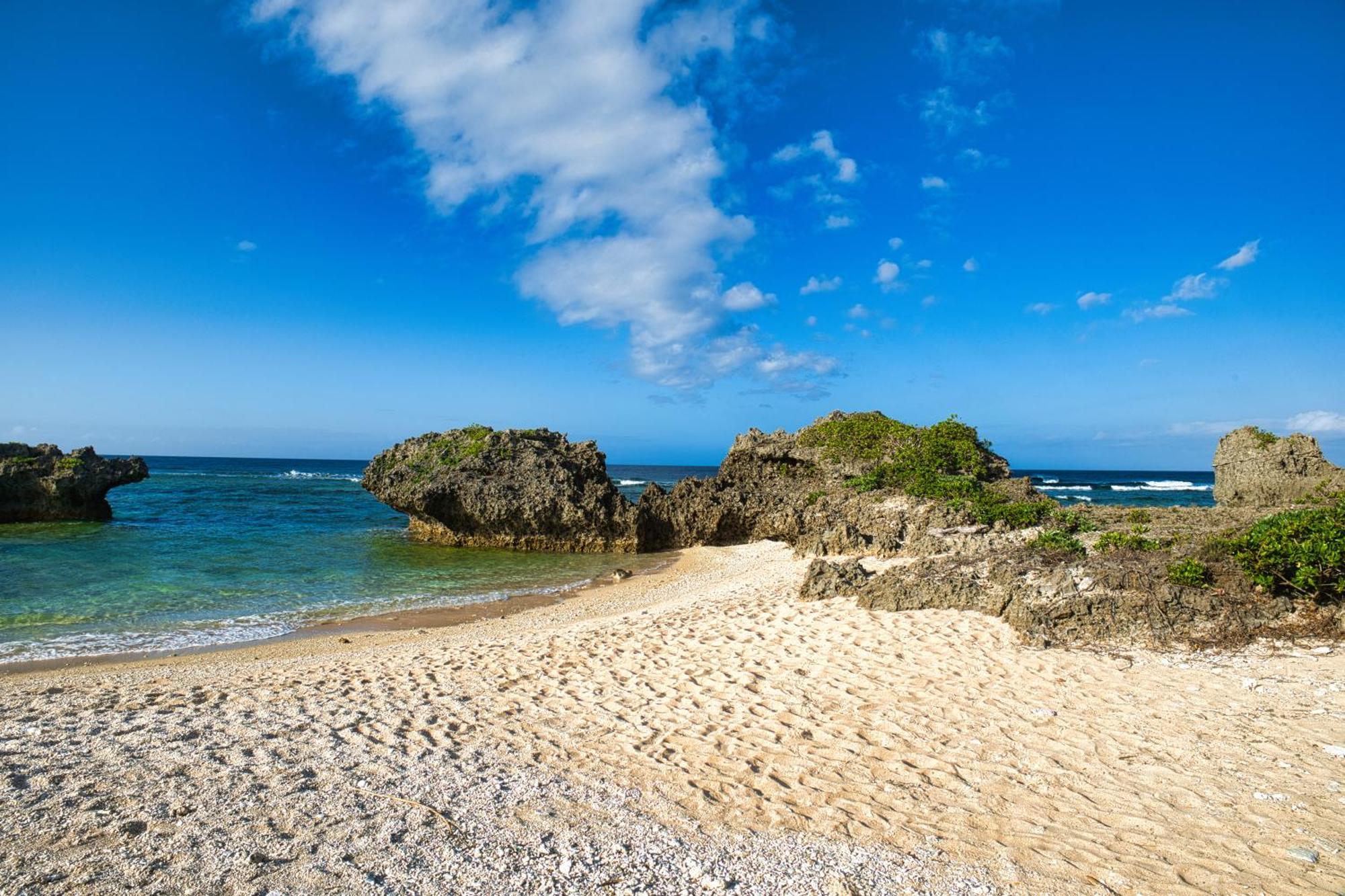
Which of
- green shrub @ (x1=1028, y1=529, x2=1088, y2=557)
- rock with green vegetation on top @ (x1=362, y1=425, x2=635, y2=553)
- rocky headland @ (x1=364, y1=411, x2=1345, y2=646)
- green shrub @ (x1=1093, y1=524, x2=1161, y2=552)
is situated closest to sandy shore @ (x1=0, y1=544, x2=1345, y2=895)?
rocky headland @ (x1=364, y1=411, x2=1345, y2=646)

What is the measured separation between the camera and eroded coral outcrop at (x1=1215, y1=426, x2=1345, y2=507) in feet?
58.2

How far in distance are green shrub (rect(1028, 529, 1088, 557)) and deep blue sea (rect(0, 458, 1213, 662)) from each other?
32.5 ft

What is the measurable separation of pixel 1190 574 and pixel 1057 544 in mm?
2620

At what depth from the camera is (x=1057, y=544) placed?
37.4ft

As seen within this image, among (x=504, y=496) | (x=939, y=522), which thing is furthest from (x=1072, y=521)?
(x=504, y=496)

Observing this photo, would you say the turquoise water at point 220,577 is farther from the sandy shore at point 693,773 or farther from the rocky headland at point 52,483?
the sandy shore at point 693,773

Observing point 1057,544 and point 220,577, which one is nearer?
point 1057,544

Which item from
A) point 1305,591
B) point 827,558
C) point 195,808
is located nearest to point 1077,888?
point 195,808

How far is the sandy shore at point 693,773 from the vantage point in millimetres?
3846

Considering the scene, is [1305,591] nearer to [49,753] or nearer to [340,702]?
[340,702]

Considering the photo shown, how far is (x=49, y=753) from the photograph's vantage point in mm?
5250

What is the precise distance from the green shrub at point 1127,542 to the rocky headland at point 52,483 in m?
32.9

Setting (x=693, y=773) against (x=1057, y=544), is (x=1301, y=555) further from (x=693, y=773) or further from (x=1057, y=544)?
(x=693, y=773)

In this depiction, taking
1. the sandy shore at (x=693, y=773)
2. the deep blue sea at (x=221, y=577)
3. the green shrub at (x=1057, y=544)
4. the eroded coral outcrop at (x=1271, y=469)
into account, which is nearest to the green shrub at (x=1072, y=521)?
the green shrub at (x=1057, y=544)
